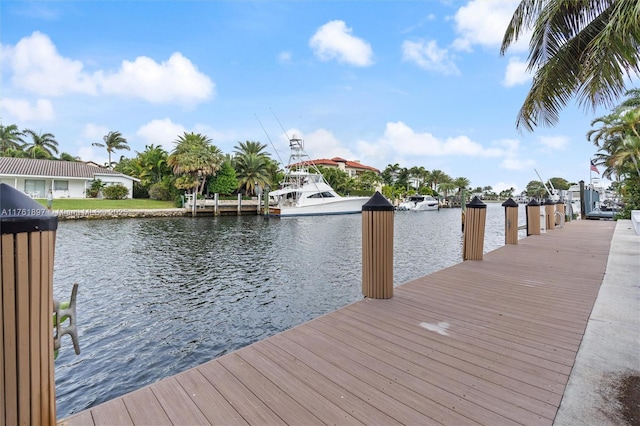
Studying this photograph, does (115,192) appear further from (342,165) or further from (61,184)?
(342,165)

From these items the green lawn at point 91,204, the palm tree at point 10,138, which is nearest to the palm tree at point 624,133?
the green lawn at point 91,204

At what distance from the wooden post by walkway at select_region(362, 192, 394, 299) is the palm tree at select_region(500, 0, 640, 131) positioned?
366cm

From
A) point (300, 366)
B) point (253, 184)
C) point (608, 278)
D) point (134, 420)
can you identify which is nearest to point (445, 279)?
point (608, 278)

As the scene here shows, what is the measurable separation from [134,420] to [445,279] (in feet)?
15.9

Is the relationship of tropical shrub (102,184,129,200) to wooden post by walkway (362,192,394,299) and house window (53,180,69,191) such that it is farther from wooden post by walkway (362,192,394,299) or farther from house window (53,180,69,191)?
wooden post by walkway (362,192,394,299)

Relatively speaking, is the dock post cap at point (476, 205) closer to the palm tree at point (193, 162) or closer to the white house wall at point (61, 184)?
the palm tree at point (193, 162)

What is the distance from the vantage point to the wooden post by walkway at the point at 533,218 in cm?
1148

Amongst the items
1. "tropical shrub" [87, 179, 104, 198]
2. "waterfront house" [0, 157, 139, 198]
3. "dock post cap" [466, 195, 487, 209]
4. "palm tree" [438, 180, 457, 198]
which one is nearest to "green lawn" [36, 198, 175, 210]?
"waterfront house" [0, 157, 139, 198]

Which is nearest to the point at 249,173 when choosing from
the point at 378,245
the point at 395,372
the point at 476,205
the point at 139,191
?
the point at 139,191

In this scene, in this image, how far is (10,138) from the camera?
4350cm

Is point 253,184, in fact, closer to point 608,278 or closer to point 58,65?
point 58,65

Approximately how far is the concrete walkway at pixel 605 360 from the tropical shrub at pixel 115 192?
134 ft

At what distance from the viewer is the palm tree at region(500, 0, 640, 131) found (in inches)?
176

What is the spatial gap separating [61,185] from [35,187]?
2158mm
